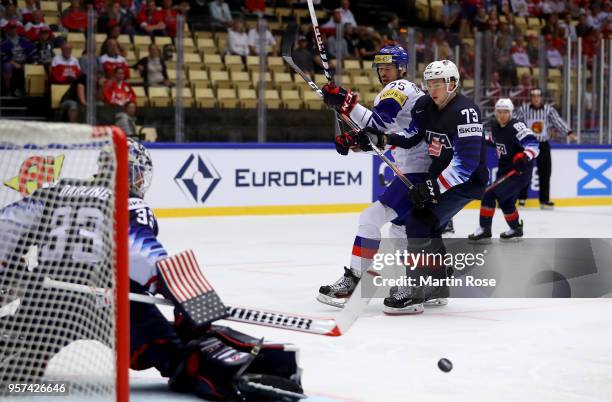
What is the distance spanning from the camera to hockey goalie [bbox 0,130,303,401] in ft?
11.8

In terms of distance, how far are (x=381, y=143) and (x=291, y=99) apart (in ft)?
21.5

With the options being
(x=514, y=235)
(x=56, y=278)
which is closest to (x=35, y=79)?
(x=514, y=235)

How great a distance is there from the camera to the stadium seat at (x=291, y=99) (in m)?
12.4

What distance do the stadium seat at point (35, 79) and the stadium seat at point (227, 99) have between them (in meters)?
1.79

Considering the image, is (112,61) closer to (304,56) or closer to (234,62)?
(234,62)

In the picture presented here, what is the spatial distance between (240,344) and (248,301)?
2523mm

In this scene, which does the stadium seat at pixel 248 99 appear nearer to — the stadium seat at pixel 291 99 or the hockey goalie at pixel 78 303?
the stadium seat at pixel 291 99

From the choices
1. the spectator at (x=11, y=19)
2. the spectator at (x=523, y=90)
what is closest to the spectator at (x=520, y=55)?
the spectator at (x=523, y=90)

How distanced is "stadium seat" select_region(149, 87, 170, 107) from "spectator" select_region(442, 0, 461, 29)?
18.2 ft

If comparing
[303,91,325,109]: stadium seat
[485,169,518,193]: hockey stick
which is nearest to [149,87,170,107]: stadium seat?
[303,91,325,109]: stadium seat

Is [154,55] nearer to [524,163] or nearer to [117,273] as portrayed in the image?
[524,163]

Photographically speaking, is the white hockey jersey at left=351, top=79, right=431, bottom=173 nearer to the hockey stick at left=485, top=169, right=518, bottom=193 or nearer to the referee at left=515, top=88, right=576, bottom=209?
the hockey stick at left=485, top=169, right=518, bottom=193

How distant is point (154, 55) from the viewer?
11609 millimetres

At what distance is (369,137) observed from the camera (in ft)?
19.8
